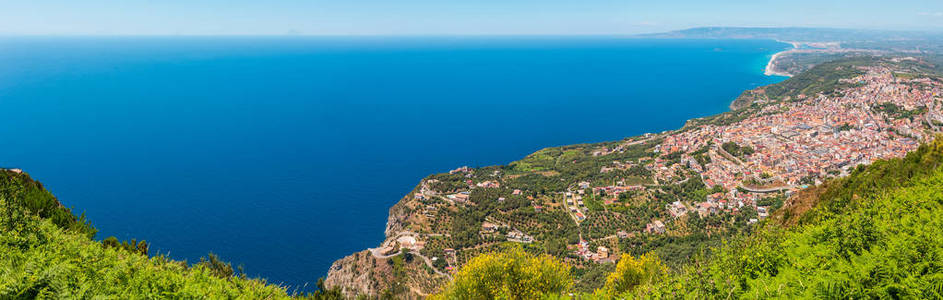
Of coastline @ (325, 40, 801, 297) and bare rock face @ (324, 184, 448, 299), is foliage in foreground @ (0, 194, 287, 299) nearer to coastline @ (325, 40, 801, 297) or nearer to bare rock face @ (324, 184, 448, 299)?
coastline @ (325, 40, 801, 297)

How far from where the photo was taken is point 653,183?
5066 centimetres

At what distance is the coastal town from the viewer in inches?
1483

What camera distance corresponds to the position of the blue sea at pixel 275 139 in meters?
47.4

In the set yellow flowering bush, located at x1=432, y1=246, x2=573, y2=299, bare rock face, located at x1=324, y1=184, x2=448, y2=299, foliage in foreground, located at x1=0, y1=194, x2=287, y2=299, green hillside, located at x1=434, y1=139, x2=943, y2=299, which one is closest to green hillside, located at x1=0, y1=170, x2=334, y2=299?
foliage in foreground, located at x1=0, y1=194, x2=287, y2=299

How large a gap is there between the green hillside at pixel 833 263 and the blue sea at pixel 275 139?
96.4ft

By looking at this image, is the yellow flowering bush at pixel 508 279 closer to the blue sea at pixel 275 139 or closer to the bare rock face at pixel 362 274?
the bare rock face at pixel 362 274

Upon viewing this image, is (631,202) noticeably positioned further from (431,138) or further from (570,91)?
(570,91)

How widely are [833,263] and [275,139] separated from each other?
294 ft

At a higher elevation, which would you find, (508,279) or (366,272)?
(508,279)

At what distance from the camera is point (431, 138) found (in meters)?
89.1

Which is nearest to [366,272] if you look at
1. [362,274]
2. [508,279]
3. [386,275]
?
[362,274]

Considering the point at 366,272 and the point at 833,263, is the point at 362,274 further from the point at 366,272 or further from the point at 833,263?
the point at 833,263

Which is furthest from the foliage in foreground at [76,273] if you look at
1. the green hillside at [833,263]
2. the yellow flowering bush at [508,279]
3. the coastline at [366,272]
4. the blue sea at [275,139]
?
the blue sea at [275,139]

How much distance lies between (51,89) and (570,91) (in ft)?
540
